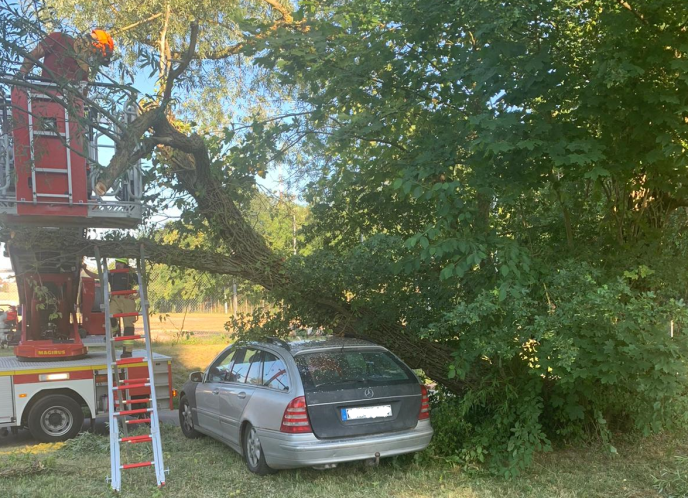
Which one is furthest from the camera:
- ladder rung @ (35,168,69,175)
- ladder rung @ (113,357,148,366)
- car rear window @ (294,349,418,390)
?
ladder rung @ (113,357,148,366)

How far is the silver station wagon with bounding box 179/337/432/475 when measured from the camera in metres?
5.75

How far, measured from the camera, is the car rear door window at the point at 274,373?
6168 millimetres

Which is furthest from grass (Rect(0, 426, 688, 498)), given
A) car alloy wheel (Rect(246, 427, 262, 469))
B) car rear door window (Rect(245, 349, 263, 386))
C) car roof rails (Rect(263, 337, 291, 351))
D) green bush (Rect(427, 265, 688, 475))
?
car roof rails (Rect(263, 337, 291, 351))

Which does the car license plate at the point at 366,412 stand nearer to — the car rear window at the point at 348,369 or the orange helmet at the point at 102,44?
the car rear window at the point at 348,369

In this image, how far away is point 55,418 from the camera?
349 inches

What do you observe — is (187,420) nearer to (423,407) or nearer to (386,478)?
(386,478)

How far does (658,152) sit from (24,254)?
7808mm

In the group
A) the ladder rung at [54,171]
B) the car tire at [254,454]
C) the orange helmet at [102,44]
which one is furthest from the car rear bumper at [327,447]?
the orange helmet at [102,44]

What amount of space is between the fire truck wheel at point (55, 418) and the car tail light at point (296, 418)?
4.64 m

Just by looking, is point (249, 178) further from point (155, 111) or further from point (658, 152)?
point (658, 152)

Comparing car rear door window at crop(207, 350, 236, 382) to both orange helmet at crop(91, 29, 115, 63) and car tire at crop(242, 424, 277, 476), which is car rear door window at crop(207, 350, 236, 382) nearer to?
car tire at crop(242, 424, 277, 476)

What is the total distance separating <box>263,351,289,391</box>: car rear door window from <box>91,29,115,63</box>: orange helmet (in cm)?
387

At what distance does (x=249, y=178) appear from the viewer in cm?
838

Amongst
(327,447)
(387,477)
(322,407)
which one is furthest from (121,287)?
(387,477)
